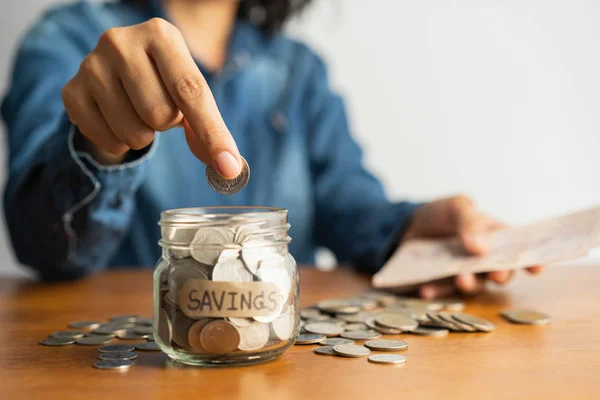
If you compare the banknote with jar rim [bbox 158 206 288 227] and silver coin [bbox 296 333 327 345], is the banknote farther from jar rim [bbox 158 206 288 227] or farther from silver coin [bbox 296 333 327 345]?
jar rim [bbox 158 206 288 227]

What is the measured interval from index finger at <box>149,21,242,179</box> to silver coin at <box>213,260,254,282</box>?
10 centimetres

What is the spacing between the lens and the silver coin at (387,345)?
2.28ft

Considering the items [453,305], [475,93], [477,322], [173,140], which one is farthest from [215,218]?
[475,93]

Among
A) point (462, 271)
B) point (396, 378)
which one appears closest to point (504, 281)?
point (462, 271)

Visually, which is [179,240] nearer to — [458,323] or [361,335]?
[361,335]

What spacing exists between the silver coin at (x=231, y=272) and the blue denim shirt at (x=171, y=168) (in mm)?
387

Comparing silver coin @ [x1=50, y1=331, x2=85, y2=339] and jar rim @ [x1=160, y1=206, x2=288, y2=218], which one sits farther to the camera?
silver coin @ [x1=50, y1=331, x2=85, y2=339]

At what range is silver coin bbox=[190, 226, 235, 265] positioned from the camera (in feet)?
1.97

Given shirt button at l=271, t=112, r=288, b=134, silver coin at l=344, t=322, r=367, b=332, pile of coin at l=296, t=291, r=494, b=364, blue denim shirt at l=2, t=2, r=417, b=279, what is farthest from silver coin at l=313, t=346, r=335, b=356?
shirt button at l=271, t=112, r=288, b=134

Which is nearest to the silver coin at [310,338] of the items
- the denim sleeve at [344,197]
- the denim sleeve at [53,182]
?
the denim sleeve at [53,182]

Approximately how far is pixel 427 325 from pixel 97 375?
412 mm

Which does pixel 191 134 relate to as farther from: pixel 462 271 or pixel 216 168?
pixel 462 271

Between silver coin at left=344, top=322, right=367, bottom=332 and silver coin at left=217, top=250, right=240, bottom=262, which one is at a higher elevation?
silver coin at left=217, top=250, right=240, bottom=262

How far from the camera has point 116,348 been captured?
70 cm
